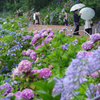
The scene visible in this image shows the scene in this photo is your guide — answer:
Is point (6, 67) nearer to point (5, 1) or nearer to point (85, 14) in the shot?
point (85, 14)

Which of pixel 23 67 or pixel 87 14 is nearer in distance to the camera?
pixel 23 67

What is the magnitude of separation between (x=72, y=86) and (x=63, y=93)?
13cm

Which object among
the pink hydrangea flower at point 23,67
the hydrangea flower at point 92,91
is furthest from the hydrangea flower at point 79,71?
the pink hydrangea flower at point 23,67

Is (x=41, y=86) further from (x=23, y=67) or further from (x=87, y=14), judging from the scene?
(x=87, y=14)

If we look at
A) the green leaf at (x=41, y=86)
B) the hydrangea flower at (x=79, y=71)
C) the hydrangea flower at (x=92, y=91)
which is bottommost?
the hydrangea flower at (x=92, y=91)

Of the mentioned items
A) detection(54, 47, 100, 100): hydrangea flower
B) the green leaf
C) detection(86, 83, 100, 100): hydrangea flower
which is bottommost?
detection(86, 83, 100, 100): hydrangea flower

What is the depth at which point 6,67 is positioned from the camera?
3.30 meters

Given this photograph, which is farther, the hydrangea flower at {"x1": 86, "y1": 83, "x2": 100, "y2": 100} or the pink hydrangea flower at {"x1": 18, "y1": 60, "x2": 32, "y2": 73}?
the pink hydrangea flower at {"x1": 18, "y1": 60, "x2": 32, "y2": 73}

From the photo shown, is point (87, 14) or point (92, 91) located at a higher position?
point (87, 14)

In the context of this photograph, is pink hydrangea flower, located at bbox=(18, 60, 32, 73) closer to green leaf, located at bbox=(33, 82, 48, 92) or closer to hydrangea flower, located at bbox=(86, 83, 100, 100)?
green leaf, located at bbox=(33, 82, 48, 92)

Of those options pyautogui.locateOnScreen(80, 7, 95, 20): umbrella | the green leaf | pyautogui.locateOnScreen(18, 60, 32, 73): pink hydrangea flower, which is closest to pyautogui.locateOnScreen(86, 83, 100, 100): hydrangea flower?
the green leaf

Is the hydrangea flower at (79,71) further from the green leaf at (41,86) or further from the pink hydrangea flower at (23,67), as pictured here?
the pink hydrangea flower at (23,67)

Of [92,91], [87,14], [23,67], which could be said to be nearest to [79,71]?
[92,91]

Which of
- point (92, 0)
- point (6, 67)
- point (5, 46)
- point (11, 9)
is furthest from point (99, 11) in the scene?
point (11, 9)
